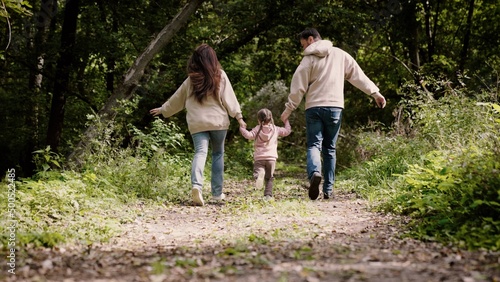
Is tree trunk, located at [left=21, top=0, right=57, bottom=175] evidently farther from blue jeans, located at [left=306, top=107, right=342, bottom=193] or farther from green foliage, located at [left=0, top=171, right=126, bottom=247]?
blue jeans, located at [left=306, top=107, right=342, bottom=193]

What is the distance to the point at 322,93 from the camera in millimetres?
6992

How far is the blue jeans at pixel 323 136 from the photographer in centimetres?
695

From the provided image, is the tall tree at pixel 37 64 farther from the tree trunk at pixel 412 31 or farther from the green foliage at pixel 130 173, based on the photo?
the tree trunk at pixel 412 31

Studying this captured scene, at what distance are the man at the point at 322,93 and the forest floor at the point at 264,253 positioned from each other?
3.75 feet

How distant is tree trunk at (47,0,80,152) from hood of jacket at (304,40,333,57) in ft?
25.5

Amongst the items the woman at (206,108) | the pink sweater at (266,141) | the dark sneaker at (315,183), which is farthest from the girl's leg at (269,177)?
the dark sneaker at (315,183)

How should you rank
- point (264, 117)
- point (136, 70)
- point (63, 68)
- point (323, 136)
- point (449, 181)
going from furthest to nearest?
point (63, 68) → point (136, 70) → point (264, 117) → point (323, 136) → point (449, 181)

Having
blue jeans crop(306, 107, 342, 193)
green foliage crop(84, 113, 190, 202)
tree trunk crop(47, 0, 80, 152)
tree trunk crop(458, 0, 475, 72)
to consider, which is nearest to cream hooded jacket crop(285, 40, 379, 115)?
blue jeans crop(306, 107, 342, 193)

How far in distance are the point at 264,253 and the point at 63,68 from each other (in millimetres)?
10637

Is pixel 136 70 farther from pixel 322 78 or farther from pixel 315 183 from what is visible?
pixel 315 183

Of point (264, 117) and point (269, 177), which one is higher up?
point (264, 117)

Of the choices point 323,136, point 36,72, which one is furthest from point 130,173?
point 36,72

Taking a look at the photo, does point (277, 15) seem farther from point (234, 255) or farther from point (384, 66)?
point (234, 255)

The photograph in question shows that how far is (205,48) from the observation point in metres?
7.05
